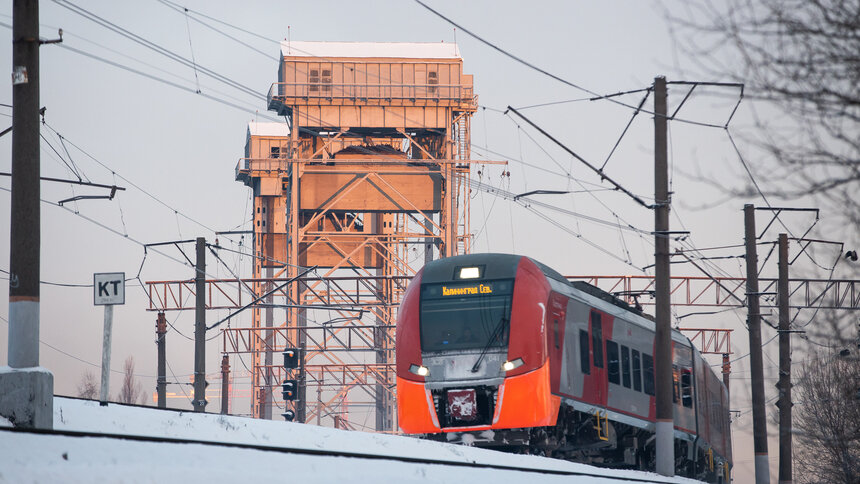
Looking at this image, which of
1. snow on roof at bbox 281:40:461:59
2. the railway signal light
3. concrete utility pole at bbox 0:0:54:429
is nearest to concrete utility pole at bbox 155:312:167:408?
the railway signal light

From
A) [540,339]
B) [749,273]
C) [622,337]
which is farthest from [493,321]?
[749,273]

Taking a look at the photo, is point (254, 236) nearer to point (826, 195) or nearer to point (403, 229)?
point (403, 229)

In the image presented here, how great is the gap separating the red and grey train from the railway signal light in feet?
67.8

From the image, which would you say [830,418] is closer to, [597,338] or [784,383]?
[784,383]

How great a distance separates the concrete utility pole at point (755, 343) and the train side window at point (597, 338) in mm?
10502

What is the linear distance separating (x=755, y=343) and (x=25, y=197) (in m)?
22.9

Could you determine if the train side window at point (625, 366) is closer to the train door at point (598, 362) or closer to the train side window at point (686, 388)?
the train door at point (598, 362)

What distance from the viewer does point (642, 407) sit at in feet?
80.4

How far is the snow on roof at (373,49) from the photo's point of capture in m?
62.3

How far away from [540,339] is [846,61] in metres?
10.5

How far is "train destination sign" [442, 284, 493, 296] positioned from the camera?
20.4 m

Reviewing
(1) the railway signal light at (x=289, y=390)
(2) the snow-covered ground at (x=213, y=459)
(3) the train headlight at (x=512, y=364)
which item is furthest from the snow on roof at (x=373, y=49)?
(2) the snow-covered ground at (x=213, y=459)

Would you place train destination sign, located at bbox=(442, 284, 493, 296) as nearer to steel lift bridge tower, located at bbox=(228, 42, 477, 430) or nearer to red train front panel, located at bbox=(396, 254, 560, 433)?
red train front panel, located at bbox=(396, 254, 560, 433)

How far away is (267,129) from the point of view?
7994cm
